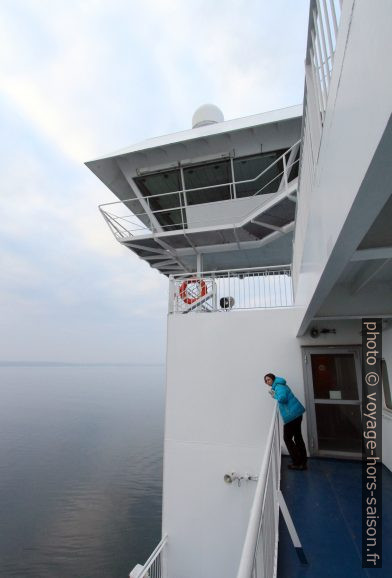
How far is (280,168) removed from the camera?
28.8 feet

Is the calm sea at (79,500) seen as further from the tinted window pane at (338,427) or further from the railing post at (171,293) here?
the railing post at (171,293)

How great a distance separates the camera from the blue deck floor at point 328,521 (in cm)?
249

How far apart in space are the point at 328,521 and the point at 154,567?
3.31 metres

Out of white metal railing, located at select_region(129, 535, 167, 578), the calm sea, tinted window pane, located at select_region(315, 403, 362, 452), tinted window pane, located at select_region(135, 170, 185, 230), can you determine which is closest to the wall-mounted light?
tinted window pane, located at select_region(315, 403, 362, 452)

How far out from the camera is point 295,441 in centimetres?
452

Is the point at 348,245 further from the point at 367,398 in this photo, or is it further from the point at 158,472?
the point at 158,472

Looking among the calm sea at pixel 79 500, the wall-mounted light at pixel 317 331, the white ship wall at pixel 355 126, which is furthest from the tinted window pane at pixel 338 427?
the calm sea at pixel 79 500

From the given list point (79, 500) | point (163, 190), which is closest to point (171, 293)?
point (163, 190)

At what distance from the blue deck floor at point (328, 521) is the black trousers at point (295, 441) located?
0.18m

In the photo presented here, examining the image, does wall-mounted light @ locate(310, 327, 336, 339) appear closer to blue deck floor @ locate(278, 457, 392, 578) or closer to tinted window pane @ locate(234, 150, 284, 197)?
blue deck floor @ locate(278, 457, 392, 578)

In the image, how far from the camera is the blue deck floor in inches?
97.9

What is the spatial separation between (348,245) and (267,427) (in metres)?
4.63

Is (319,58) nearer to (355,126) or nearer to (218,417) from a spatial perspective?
(355,126)

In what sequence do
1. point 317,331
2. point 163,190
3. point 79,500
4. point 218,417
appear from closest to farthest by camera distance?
point 317,331 → point 218,417 → point 163,190 → point 79,500
